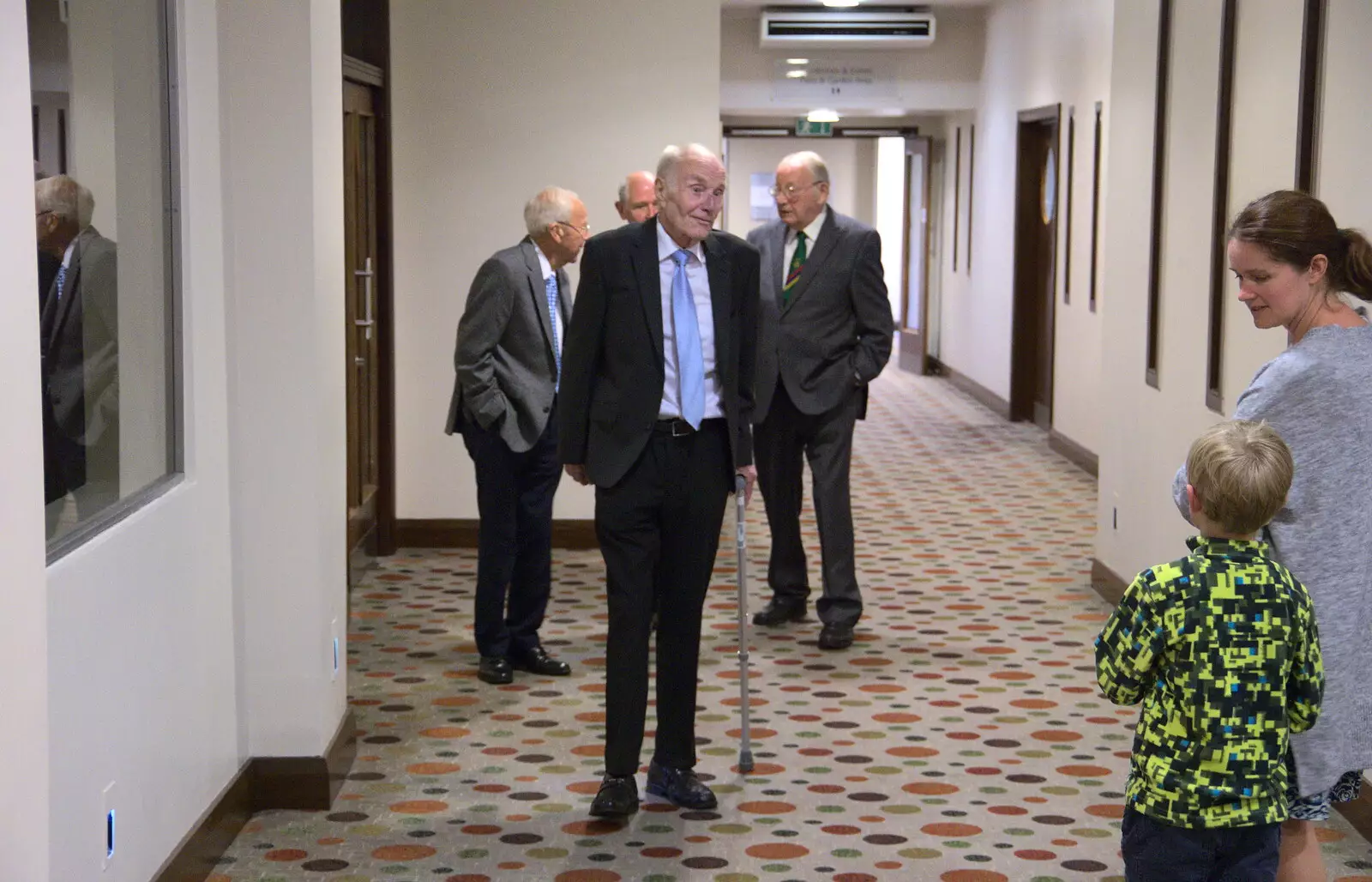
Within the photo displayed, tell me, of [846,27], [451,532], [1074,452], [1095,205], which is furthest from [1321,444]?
[846,27]

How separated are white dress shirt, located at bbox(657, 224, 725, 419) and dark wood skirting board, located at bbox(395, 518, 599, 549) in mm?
4322

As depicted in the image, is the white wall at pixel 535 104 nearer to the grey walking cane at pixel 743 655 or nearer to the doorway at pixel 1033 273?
the grey walking cane at pixel 743 655

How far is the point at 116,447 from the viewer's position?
3807mm

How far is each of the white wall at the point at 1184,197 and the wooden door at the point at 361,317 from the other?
3681 millimetres

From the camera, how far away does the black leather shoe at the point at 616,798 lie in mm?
4781

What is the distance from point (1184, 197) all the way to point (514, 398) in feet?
9.61

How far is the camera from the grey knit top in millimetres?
3150

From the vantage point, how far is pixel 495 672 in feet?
20.8

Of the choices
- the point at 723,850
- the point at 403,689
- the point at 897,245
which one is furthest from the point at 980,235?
the point at 723,850

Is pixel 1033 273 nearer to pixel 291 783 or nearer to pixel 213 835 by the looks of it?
pixel 291 783

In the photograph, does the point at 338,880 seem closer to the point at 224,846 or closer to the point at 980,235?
the point at 224,846

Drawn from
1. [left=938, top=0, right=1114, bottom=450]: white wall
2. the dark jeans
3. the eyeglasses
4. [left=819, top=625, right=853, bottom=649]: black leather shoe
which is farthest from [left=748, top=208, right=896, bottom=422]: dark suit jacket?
[left=938, top=0, right=1114, bottom=450]: white wall

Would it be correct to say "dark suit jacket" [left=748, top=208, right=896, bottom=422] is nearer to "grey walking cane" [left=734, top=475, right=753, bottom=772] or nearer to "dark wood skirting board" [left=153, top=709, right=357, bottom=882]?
"grey walking cane" [left=734, top=475, right=753, bottom=772]

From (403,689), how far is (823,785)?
1835 mm
